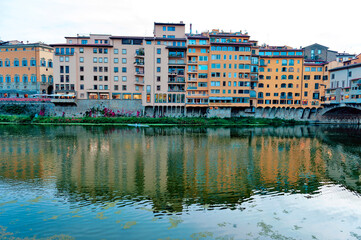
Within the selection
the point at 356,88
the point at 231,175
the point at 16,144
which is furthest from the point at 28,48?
the point at 356,88

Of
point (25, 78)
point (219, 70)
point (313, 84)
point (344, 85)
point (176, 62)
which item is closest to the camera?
point (344, 85)

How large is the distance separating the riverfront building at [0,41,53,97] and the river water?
1958 inches

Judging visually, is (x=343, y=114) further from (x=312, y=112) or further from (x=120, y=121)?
(x=120, y=121)

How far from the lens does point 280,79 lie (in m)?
78.7

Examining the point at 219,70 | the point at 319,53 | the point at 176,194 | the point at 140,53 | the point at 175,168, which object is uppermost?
the point at 319,53

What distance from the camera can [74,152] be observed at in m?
33.9

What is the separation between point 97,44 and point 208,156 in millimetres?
52833

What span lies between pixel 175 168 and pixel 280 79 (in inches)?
2413

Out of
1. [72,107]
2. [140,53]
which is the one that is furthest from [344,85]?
[72,107]

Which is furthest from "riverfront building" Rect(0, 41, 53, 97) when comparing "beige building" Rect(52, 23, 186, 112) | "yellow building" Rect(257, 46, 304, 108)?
"yellow building" Rect(257, 46, 304, 108)

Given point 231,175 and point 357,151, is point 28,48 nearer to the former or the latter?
point 231,175

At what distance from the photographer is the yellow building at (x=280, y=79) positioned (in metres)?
78.2

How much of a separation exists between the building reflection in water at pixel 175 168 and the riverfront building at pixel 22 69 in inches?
1613

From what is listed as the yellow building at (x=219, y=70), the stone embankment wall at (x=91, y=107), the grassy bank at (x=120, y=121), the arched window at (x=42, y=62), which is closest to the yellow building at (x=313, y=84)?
the yellow building at (x=219, y=70)
